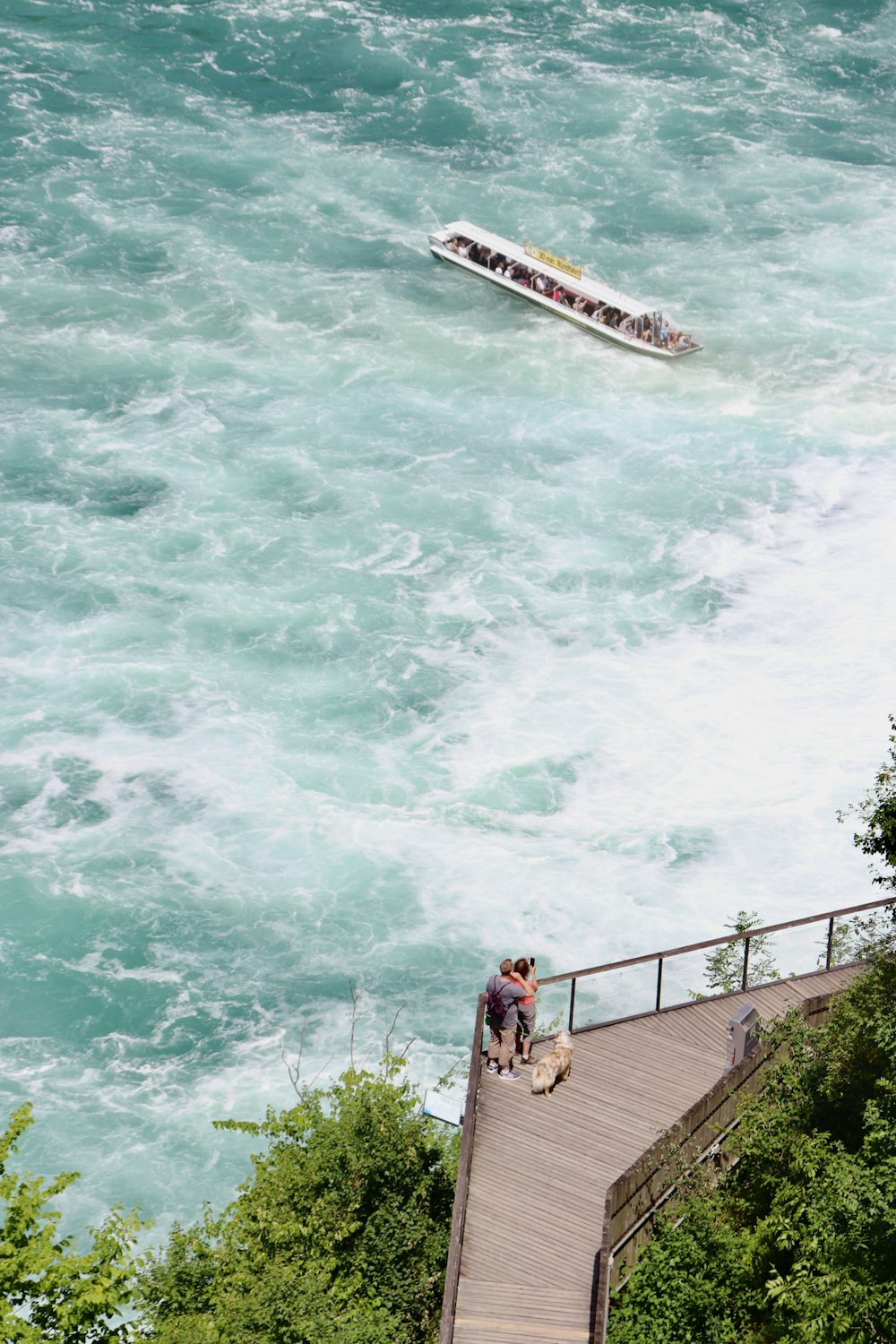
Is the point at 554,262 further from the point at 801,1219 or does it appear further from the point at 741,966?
the point at 801,1219

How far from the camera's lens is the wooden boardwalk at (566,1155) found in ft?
74.9

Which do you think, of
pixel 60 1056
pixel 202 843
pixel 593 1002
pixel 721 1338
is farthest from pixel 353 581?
pixel 721 1338

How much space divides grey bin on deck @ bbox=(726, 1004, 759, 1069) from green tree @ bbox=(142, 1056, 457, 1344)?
5.71 m

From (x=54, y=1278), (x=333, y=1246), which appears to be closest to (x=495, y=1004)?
(x=333, y=1246)

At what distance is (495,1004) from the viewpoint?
26375 mm

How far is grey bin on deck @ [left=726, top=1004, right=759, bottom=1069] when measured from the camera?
26688 millimetres

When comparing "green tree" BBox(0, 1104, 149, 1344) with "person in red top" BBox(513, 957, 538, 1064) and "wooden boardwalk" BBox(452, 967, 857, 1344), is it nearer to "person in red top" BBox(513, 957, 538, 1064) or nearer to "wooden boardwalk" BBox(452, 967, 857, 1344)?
"wooden boardwalk" BBox(452, 967, 857, 1344)

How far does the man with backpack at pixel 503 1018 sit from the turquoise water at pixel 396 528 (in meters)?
15.4

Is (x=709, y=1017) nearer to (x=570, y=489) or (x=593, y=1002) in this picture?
(x=593, y=1002)

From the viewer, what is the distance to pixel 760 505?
66.2m

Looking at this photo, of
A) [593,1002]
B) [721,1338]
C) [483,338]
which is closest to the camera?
[721,1338]

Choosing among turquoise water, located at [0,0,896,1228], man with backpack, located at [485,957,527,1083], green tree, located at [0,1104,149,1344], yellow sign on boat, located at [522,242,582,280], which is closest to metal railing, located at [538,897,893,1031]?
man with backpack, located at [485,957,527,1083]

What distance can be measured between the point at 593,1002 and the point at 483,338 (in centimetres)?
4593

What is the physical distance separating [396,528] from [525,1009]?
130 ft
